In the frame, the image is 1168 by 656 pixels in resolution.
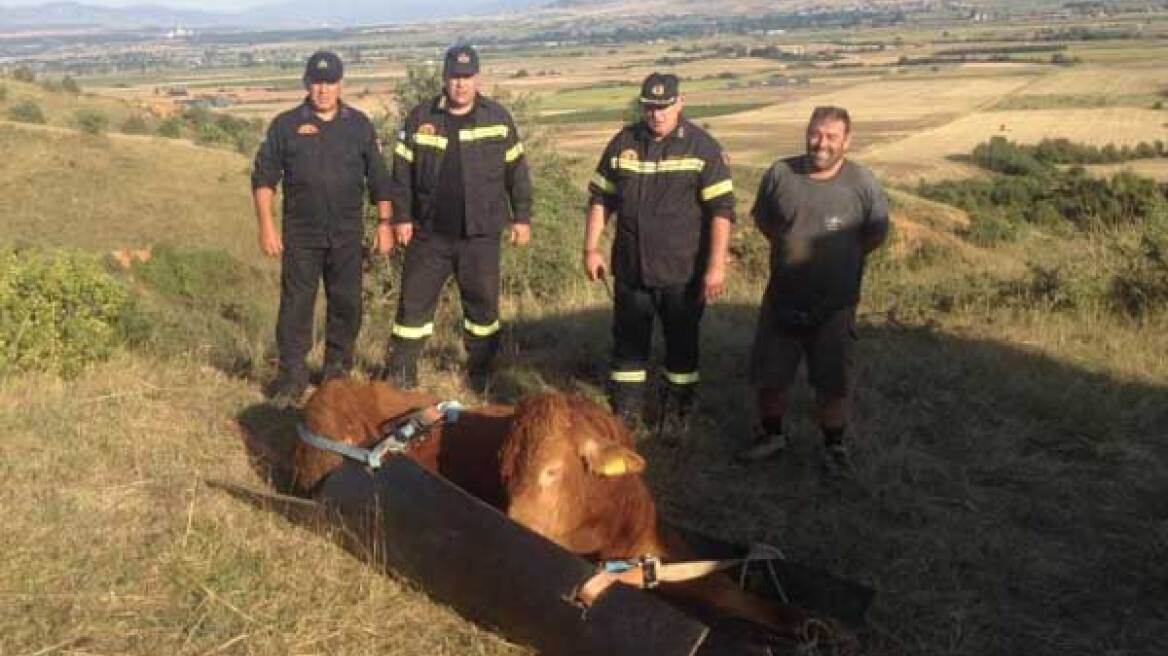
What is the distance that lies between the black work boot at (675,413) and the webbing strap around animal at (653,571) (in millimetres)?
1903

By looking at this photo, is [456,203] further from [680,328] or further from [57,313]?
[57,313]

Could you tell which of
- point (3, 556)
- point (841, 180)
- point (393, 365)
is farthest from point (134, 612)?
point (841, 180)

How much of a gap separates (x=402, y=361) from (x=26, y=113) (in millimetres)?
38747

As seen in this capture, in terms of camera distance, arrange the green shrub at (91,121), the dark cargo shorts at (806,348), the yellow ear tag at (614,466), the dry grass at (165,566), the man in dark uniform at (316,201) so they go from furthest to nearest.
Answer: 1. the green shrub at (91,121)
2. the man in dark uniform at (316,201)
3. the dark cargo shorts at (806,348)
4. the dry grass at (165,566)
5. the yellow ear tag at (614,466)

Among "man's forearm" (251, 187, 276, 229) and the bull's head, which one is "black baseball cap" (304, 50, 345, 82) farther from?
the bull's head

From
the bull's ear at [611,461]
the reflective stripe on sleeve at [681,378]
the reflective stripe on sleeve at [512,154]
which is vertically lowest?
the reflective stripe on sleeve at [681,378]

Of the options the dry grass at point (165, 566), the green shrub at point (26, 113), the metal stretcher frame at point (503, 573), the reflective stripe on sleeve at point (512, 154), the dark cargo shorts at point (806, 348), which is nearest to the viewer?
the metal stretcher frame at point (503, 573)

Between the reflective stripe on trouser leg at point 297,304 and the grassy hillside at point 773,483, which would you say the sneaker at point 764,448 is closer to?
the grassy hillside at point 773,483

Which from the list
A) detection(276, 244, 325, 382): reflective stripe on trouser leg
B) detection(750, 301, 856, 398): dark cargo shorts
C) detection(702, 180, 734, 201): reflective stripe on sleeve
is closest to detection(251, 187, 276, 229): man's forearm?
detection(276, 244, 325, 382): reflective stripe on trouser leg

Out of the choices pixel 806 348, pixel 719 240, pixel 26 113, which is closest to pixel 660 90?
pixel 719 240

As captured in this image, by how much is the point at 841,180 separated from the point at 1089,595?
7.20ft

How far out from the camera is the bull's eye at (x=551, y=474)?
3.19 meters

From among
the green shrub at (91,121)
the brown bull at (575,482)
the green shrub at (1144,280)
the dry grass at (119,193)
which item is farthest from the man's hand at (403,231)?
the green shrub at (91,121)

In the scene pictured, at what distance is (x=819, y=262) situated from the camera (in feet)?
16.1
